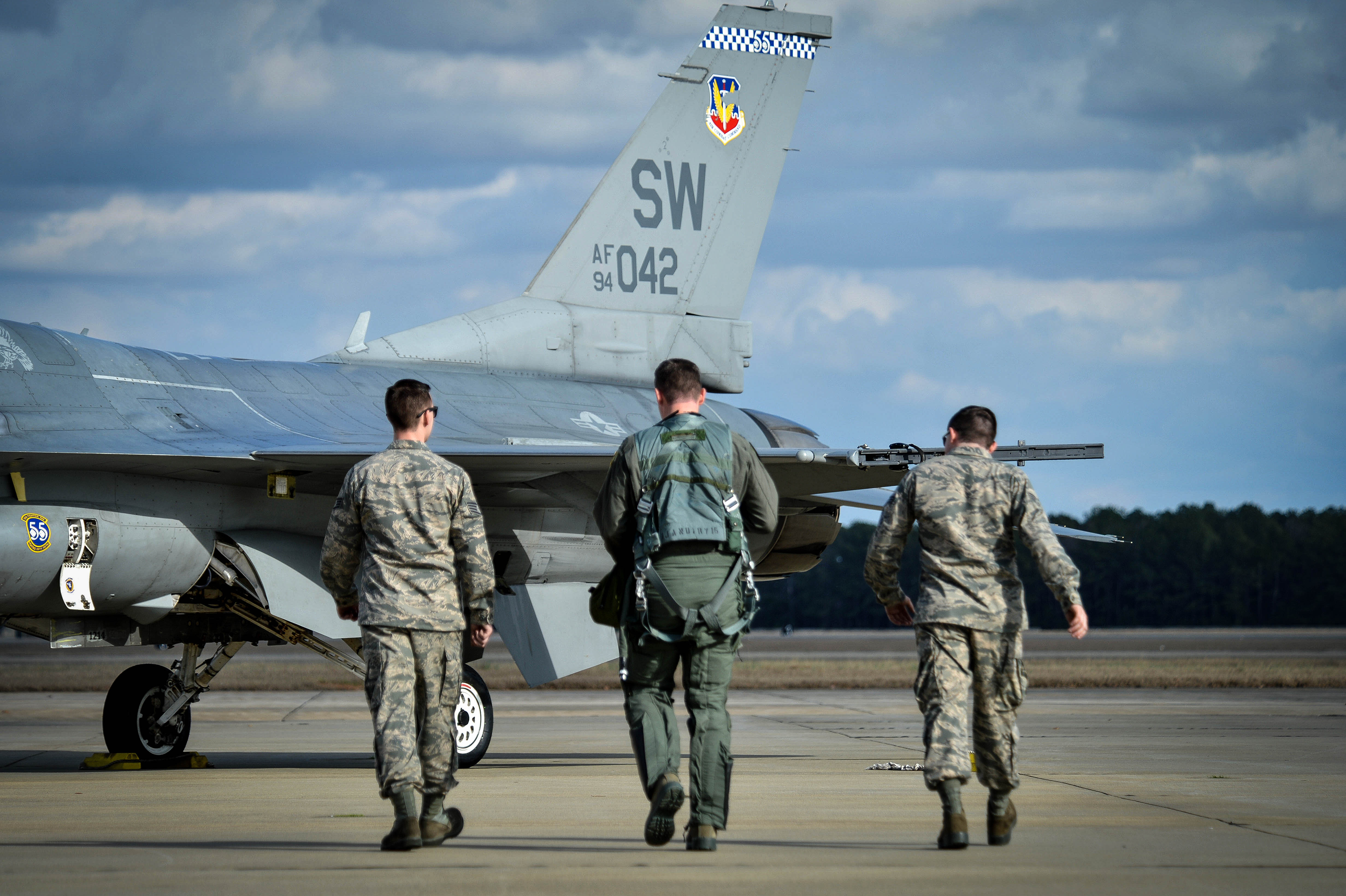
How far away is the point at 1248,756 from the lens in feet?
32.9

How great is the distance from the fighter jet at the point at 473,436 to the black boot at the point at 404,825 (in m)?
3.90

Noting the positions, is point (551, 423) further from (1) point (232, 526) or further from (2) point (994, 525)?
(2) point (994, 525)

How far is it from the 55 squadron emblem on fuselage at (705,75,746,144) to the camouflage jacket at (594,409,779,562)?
28.0ft

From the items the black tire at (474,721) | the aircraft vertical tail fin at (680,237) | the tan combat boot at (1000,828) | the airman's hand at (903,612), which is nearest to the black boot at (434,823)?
the airman's hand at (903,612)

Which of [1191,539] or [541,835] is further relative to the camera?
[1191,539]

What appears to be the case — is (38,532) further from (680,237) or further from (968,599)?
(680,237)

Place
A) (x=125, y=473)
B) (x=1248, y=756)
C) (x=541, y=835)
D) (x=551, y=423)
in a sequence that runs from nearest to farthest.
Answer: (x=541, y=835) < (x=125, y=473) < (x=1248, y=756) < (x=551, y=423)

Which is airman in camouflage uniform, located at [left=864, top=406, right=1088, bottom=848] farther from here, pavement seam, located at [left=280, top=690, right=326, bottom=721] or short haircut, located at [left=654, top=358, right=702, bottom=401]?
pavement seam, located at [left=280, top=690, right=326, bottom=721]

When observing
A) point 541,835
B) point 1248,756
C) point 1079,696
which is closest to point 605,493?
point 541,835

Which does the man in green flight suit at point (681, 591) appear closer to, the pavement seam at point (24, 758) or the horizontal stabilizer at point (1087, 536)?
the horizontal stabilizer at point (1087, 536)

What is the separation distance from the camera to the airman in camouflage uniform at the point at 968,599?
5301 mm

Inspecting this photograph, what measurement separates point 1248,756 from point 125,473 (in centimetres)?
809

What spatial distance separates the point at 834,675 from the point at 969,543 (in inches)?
919

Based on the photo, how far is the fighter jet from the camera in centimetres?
884
